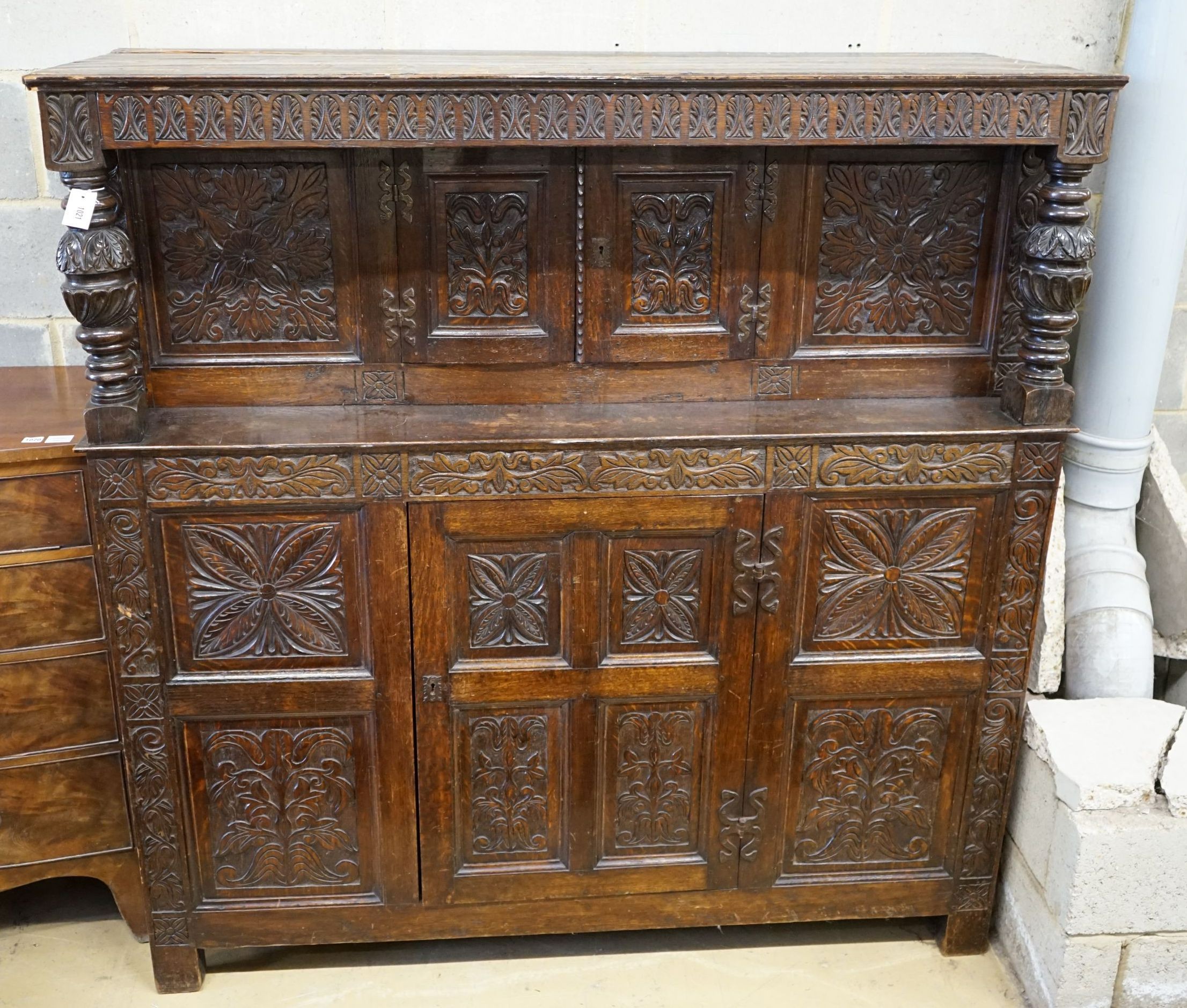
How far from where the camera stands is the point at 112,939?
116 inches

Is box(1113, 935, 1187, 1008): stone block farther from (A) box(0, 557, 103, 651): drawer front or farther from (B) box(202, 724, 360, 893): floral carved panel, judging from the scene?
(A) box(0, 557, 103, 651): drawer front

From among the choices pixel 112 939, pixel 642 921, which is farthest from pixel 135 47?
pixel 642 921

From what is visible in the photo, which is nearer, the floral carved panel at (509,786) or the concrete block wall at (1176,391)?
the floral carved panel at (509,786)

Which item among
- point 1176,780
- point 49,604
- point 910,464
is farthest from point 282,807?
point 1176,780

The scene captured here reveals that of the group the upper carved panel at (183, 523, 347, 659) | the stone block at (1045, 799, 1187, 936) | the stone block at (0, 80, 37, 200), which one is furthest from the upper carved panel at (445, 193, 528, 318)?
the stone block at (1045, 799, 1187, 936)

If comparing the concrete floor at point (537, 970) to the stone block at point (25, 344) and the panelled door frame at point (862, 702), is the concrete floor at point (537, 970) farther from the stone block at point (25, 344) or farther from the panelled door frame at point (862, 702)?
the stone block at point (25, 344)

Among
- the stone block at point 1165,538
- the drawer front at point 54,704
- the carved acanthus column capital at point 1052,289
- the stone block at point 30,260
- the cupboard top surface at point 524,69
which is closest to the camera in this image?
the cupboard top surface at point 524,69

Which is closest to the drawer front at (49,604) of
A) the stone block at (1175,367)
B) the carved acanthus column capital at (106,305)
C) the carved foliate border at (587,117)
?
the carved acanthus column capital at (106,305)

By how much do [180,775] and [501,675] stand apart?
72 cm

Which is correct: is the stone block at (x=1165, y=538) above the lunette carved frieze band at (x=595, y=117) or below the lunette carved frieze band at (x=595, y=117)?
below

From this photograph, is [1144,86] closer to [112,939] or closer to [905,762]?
[905,762]

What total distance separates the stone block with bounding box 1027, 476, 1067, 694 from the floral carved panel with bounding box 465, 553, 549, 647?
1.13 metres

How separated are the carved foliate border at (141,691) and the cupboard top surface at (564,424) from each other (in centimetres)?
11

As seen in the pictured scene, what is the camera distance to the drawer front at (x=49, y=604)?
99.5 inches
